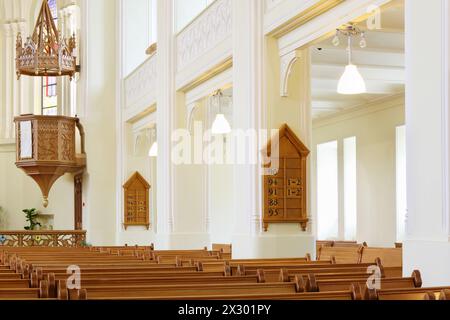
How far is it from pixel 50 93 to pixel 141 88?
853cm

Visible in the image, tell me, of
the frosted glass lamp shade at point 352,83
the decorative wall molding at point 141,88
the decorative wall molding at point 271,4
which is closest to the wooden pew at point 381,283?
the frosted glass lamp shade at point 352,83

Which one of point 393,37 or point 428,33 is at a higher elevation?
point 393,37

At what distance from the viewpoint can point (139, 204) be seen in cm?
2005

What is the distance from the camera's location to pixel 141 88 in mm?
18562

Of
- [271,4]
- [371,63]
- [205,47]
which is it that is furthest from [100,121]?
[271,4]

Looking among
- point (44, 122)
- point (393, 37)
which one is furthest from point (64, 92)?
point (393, 37)

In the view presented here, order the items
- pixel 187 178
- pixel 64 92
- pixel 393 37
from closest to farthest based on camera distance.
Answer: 1. pixel 393 37
2. pixel 187 178
3. pixel 64 92

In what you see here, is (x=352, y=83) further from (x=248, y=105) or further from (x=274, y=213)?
(x=274, y=213)

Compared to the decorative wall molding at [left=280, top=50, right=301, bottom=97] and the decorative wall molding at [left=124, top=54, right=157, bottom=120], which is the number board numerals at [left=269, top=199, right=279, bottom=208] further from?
the decorative wall molding at [left=124, top=54, right=157, bottom=120]

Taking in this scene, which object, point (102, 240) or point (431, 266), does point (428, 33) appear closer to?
point (431, 266)

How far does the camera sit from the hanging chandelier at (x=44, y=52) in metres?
19.5

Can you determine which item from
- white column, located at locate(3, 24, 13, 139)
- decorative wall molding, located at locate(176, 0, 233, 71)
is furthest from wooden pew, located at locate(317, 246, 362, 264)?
white column, located at locate(3, 24, 13, 139)
